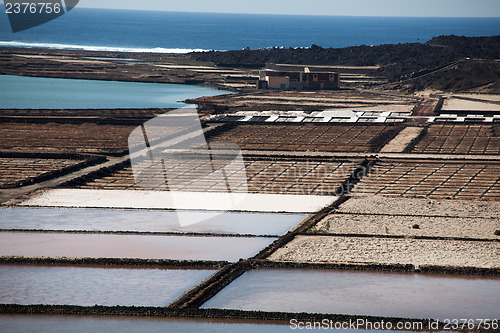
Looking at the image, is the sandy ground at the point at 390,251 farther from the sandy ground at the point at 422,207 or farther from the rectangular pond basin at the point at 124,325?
the rectangular pond basin at the point at 124,325

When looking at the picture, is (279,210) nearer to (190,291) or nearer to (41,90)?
(190,291)

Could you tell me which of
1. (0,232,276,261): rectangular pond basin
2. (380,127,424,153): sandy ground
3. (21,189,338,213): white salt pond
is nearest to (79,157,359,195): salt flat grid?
(21,189,338,213): white salt pond

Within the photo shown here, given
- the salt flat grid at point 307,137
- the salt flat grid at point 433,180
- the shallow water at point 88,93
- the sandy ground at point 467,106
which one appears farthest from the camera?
the shallow water at point 88,93

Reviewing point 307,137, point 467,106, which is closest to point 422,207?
point 307,137

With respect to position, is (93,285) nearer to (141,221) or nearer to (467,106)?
(141,221)

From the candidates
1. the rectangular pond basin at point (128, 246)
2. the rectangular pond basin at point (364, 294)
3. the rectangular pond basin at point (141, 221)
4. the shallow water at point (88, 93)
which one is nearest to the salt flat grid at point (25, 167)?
the rectangular pond basin at point (141, 221)

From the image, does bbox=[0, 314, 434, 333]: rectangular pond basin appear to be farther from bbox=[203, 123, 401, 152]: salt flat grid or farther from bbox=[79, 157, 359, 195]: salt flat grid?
bbox=[203, 123, 401, 152]: salt flat grid
